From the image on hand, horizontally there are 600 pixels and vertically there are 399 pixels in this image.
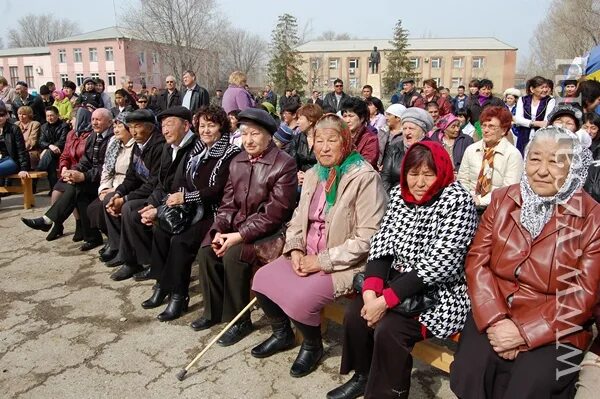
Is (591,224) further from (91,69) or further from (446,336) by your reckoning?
(91,69)

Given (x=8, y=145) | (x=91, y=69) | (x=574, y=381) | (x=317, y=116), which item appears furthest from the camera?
(x=91, y=69)

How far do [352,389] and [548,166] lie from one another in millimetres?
1592

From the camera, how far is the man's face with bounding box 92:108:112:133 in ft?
17.6

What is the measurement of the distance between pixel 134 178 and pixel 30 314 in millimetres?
1584

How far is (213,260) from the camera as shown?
3.55 metres

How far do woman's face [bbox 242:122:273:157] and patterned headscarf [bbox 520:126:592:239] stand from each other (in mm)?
Result: 1909

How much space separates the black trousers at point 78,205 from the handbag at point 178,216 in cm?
190

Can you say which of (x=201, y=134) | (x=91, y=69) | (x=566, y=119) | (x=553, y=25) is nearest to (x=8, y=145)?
(x=201, y=134)

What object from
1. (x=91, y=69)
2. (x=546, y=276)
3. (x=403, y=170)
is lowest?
(x=546, y=276)

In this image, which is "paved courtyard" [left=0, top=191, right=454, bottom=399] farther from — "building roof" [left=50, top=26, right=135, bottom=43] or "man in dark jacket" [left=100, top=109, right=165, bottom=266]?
"building roof" [left=50, top=26, right=135, bottom=43]

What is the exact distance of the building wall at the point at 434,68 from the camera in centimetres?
5838

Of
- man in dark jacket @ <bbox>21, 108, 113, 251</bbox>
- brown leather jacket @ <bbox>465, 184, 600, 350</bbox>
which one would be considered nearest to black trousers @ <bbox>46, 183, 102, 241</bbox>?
man in dark jacket @ <bbox>21, 108, 113, 251</bbox>

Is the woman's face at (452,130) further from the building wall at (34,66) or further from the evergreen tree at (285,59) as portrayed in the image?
the building wall at (34,66)

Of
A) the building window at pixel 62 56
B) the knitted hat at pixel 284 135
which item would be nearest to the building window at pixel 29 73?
the building window at pixel 62 56
